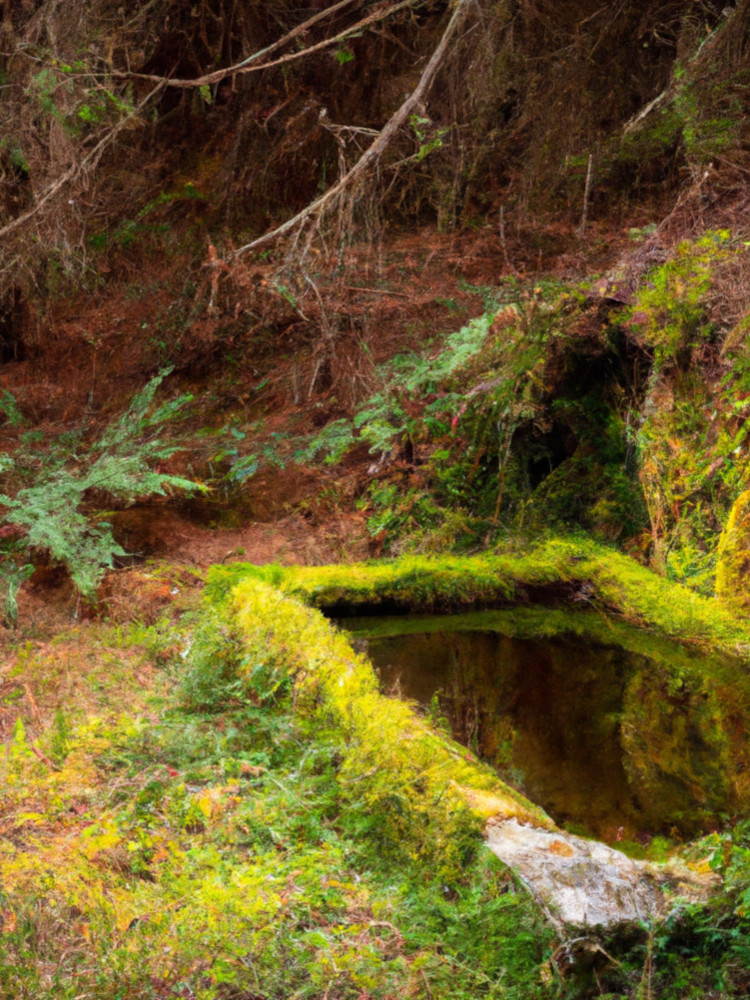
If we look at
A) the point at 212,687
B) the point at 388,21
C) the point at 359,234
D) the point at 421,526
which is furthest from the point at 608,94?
the point at 212,687

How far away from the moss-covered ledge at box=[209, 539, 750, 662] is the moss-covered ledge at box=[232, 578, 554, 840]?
0.46 metres

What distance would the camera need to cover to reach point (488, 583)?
4.88 meters

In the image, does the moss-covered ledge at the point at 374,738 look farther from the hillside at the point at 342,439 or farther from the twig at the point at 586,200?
the twig at the point at 586,200

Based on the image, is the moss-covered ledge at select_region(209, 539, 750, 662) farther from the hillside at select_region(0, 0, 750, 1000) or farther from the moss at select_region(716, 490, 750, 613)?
the moss at select_region(716, 490, 750, 613)

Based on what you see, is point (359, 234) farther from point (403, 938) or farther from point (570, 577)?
point (403, 938)

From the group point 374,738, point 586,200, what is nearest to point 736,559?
point 374,738

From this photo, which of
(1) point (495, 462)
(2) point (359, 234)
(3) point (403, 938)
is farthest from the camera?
(2) point (359, 234)

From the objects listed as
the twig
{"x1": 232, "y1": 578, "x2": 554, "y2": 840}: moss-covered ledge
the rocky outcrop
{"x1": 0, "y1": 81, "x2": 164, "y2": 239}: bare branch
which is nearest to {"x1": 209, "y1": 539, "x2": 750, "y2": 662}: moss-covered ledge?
{"x1": 232, "y1": 578, "x2": 554, "y2": 840}: moss-covered ledge

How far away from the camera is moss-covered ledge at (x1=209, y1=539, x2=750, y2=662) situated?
15.0ft

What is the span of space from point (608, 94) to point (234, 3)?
3.99m

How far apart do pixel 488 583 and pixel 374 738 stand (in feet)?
5.73

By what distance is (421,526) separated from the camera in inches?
267

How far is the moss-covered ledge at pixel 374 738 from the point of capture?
2.92 m

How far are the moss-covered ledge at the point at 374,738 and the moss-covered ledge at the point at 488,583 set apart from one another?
46cm
